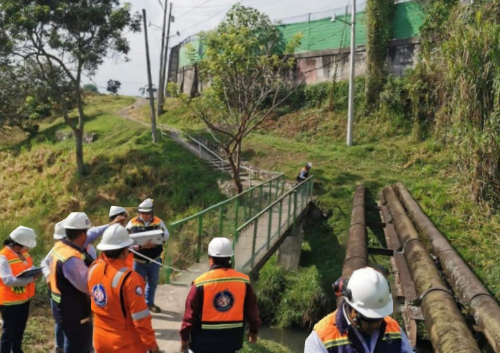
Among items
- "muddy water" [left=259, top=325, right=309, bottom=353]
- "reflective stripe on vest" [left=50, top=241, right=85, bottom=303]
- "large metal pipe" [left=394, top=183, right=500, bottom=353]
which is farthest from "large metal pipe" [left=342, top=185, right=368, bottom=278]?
"reflective stripe on vest" [left=50, top=241, right=85, bottom=303]

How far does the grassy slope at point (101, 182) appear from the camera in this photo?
16.6 m

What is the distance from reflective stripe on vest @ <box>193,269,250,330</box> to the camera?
3309 mm

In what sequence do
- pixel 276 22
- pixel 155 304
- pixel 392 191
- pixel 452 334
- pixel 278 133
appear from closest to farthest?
pixel 452 334, pixel 155 304, pixel 392 191, pixel 278 133, pixel 276 22

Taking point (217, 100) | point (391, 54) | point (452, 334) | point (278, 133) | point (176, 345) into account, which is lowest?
point (176, 345)

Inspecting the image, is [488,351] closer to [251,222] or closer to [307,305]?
[251,222]

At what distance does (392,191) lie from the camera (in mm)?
12352

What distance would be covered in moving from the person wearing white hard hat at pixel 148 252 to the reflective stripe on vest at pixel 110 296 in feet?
6.64

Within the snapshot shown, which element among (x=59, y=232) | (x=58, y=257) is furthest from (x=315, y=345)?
(x=59, y=232)

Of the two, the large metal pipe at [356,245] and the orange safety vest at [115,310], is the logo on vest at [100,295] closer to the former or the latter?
the orange safety vest at [115,310]

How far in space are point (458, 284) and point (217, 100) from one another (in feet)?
32.9

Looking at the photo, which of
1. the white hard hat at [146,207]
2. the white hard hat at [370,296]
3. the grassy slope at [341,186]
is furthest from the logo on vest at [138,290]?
the grassy slope at [341,186]

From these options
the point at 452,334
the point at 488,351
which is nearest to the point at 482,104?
the point at 488,351

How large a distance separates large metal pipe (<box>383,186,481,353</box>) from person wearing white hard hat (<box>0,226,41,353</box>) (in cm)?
430

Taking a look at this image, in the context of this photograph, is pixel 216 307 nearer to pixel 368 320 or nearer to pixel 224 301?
pixel 224 301
